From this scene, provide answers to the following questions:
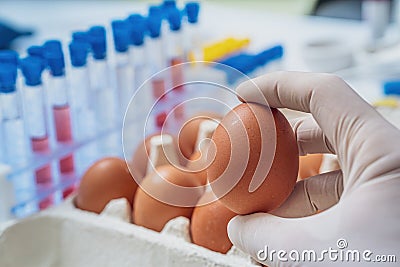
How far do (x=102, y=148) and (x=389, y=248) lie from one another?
1.97 ft

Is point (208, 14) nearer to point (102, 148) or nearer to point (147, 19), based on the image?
point (147, 19)

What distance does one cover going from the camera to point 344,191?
1.75 feet

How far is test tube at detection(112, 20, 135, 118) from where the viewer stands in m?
1.05

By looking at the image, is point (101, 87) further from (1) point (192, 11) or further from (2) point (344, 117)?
(2) point (344, 117)

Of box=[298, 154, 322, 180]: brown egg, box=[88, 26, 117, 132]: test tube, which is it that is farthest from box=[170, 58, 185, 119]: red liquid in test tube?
box=[298, 154, 322, 180]: brown egg

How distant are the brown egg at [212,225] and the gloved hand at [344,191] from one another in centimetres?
8

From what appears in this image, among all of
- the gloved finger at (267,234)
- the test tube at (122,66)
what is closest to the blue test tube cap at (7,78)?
the test tube at (122,66)

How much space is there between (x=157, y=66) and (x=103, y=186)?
39cm

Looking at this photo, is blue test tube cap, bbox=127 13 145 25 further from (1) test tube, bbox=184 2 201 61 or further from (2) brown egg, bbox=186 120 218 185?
(2) brown egg, bbox=186 120 218 185

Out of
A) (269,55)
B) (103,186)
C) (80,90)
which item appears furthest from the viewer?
(269,55)

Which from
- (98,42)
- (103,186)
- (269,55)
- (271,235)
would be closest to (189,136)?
(103,186)

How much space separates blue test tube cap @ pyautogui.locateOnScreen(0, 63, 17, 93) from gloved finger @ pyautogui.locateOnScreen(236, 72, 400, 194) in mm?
431

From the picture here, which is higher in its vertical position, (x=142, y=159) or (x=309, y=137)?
(x=309, y=137)

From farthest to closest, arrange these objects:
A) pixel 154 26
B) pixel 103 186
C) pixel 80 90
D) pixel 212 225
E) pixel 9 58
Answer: pixel 154 26 → pixel 80 90 → pixel 9 58 → pixel 103 186 → pixel 212 225
